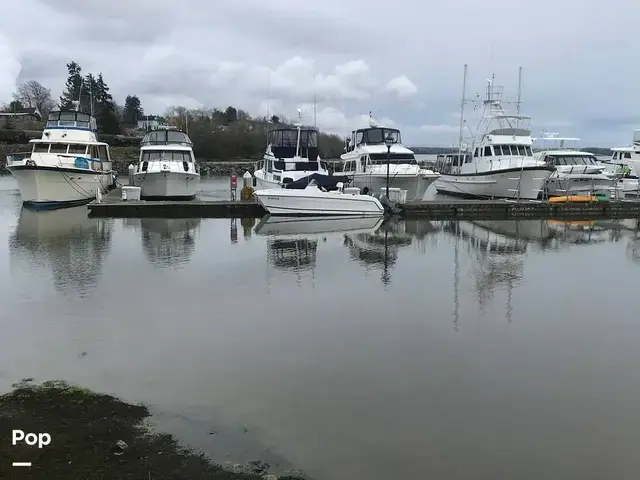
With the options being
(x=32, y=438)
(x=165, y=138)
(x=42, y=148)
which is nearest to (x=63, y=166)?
(x=42, y=148)

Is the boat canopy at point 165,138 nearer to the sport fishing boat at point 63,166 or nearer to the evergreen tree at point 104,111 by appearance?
the sport fishing boat at point 63,166

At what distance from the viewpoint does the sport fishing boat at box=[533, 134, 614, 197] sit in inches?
1166

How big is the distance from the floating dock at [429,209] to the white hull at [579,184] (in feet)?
16.9

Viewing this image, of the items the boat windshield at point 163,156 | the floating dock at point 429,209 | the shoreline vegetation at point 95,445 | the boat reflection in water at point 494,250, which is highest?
the boat windshield at point 163,156

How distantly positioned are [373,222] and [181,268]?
10.2 m

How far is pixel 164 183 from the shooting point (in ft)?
82.6

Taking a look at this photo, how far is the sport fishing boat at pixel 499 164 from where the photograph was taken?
90.8 feet

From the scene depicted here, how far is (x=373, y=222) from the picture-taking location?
21469 mm

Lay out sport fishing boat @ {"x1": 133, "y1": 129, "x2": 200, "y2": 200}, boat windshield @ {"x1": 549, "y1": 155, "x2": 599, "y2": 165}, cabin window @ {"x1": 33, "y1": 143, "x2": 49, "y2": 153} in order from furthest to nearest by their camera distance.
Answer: boat windshield @ {"x1": 549, "y1": 155, "x2": 599, "y2": 165}, cabin window @ {"x1": 33, "y1": 143, "x2": 49, "y2": 153}, sport fishing boat @ {"x1": 133, "y1": 129, "x2": 200, "y2": 200}

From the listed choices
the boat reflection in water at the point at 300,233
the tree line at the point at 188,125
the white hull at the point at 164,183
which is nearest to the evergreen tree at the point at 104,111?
the tree line at the point at 188,125

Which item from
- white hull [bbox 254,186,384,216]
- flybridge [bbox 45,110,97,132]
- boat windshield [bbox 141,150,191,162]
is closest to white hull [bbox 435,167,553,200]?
white hull [bbox 254,186,384,216]

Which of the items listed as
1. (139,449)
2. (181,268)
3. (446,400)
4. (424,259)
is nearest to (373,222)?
(424,259)

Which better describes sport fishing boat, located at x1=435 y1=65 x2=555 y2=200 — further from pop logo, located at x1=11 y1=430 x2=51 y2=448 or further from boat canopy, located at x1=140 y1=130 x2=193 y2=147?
pop logo, located at x1=11 y1=430 x2=51 y2=448

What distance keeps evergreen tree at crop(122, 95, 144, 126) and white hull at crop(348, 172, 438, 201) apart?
298 ft
